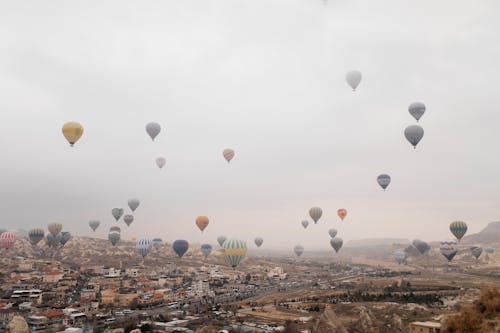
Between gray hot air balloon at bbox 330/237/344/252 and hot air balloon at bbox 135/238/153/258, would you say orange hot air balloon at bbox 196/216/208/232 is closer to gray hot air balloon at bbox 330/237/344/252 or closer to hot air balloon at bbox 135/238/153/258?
hot air balloon at bbox 135/238/153/258

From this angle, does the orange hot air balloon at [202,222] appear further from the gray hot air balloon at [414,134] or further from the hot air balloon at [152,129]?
the gray hot air balloon at [414,134]

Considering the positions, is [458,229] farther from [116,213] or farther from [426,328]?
[116,213]

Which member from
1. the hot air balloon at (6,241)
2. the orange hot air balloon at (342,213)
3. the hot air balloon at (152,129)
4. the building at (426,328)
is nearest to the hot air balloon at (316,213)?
the orange hot air balloon at (342,213)

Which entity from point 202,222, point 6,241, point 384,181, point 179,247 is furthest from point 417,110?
point 6,241

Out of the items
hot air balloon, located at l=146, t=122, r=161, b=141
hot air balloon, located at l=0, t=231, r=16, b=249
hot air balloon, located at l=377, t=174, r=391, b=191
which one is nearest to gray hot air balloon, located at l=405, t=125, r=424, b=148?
hot air balloon, located at l=377, t=174, r=391, b=191

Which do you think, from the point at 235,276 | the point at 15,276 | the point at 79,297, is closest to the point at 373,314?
the point at 79,297
